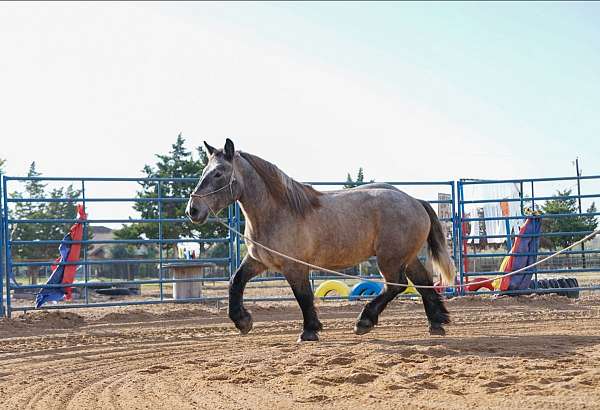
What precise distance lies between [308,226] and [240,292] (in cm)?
98

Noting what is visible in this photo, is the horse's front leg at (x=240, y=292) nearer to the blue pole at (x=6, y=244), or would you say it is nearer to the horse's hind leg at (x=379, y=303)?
the horse's hind leg at (x=379, y=303)

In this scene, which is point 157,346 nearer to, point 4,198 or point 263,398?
point 263,398

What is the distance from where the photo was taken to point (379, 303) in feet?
23.6

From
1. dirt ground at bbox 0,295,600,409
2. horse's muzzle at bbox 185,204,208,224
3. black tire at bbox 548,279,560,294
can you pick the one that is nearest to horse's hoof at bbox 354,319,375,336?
dirt ground at bbox 0,295,600,409

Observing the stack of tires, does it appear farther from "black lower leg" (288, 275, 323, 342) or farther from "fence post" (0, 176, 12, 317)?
"fence post" (0, 176, 12, 317)

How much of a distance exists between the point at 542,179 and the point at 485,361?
7.83m

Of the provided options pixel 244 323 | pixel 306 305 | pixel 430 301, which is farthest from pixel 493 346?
pixel 244 323

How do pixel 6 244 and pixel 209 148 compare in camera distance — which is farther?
pixel 6 244

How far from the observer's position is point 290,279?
7043 millimetres

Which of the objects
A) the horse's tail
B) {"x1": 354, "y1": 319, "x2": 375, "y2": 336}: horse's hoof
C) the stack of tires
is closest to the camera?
{"x1": 354, "y1": 319, "x2": 375, "y2": 336}: horse's hoof

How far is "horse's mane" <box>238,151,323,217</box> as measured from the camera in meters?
7.14

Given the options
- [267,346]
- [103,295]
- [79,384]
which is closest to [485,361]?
[267,346]

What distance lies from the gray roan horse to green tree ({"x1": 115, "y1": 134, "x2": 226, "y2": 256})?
46.6 ft

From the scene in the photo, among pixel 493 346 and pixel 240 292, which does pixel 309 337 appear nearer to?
pixel 240 292
